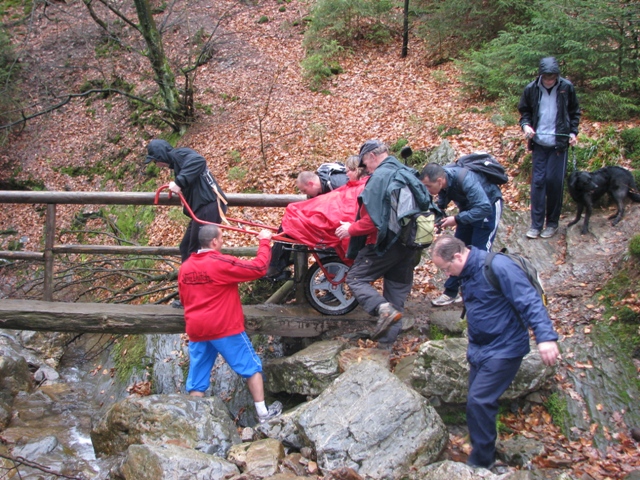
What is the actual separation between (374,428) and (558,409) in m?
1.68

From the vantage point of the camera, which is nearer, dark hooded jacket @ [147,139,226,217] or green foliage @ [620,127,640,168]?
dark hooded jacket @ [147,139,226,217]

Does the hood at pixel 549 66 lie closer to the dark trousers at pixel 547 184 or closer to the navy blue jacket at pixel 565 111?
the navy blue jacket at pixel 565 111

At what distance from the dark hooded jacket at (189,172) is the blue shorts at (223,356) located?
1485mm

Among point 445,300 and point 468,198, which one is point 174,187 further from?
point 445,300

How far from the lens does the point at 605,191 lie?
6660 mm

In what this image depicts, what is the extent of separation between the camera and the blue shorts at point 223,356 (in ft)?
16.6

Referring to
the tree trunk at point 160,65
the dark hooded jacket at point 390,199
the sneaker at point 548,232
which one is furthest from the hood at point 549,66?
the tree trunk at point 160,65

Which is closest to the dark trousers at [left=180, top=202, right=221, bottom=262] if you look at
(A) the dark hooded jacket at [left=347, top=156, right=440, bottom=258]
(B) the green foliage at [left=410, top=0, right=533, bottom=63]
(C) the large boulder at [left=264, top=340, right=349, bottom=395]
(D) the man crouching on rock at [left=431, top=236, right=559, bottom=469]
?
(C) the large boulder at [left=264, top=340, right=349, bottom=395]

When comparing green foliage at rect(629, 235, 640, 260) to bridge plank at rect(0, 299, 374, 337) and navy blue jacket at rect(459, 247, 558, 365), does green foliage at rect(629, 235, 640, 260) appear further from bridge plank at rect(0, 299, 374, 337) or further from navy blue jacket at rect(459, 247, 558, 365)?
bridge plank at rect(0, 299, 374, 337)

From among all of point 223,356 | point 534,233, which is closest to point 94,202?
point 223,356

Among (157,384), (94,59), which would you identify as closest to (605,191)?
(157,384)

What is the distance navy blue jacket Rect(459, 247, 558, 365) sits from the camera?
11.3 feet

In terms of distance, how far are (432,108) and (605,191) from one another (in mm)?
5406

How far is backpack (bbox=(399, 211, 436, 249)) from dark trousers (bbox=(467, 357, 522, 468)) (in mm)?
1300
